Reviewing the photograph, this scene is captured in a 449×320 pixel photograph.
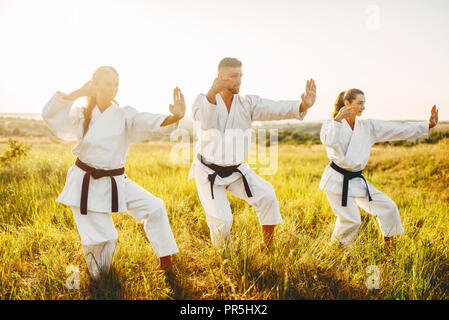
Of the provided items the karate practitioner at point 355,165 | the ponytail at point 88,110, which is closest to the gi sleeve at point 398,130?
the karate practitioner at point 355,165

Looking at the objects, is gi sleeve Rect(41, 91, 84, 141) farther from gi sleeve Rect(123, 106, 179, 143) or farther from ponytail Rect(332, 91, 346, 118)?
ponytail Rect(332, 91, 346, 118)

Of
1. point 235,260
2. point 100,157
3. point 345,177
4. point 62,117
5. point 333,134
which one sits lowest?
point 235,260

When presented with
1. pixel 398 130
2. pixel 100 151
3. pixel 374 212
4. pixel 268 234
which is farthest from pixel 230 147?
pixel 398 130

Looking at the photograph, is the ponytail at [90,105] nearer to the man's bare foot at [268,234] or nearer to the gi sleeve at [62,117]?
the gi sleeve at [62,117]

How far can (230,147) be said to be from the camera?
3.16 meters

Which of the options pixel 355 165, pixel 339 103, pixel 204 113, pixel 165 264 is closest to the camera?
pixel 165 264

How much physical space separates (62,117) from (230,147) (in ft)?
5.63

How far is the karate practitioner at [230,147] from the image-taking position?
308 centimetres

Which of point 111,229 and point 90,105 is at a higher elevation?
point 90,105

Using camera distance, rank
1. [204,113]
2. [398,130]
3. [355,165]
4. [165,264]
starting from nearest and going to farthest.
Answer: [165,264] < [204,113] < [355,165] < [398,130]

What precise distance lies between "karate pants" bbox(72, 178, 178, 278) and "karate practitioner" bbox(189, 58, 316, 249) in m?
0.61

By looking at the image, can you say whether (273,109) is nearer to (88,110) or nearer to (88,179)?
(88,110)

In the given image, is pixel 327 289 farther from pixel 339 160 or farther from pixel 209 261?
pixel 339 160
